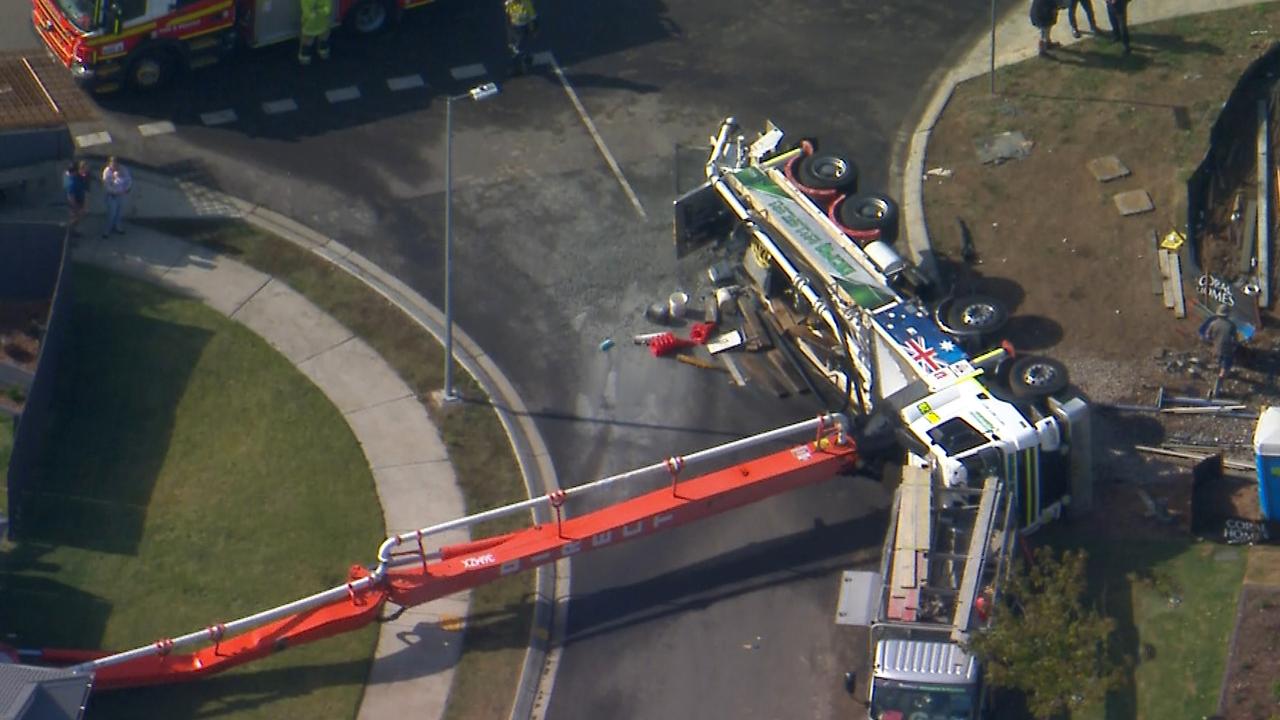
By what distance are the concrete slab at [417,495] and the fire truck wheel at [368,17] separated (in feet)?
37.0

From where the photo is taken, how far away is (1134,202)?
3388cm

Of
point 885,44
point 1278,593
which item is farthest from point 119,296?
point 1278,593

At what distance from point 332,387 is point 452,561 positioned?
533 cm

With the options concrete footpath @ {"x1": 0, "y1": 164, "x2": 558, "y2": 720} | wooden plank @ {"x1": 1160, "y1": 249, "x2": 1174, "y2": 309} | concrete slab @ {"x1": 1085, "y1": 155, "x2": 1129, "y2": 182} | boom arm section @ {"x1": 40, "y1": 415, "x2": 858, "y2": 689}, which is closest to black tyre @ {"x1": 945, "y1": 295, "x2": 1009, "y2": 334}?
wooden plank @ {"x1": 1160, "y1": 249, "x2": 1174, "y2": 309}

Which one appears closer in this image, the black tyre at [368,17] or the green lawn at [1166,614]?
the green lawn at [1166,614]

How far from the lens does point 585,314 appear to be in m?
32.4

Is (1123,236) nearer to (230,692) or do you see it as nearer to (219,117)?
(219,117)

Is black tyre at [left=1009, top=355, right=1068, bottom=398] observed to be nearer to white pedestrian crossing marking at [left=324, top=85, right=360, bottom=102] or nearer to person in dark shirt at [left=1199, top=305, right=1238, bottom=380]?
person in dark shirt at [left=1199, top=305, right=1238, bottom=380]

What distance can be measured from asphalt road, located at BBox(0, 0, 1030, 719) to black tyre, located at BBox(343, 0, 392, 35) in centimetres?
28

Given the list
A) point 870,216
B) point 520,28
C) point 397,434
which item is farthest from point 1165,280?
point 397,434

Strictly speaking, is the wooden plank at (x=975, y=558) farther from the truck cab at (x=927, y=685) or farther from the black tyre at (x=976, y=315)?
the black tyre at (x=976, y=315)

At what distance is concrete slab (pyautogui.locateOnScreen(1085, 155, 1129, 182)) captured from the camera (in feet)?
113

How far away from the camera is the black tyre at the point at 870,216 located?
31188 mm

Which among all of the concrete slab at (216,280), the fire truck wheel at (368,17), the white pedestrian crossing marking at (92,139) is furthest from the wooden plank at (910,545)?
the white pedestrian crossing marking at (92,139)
